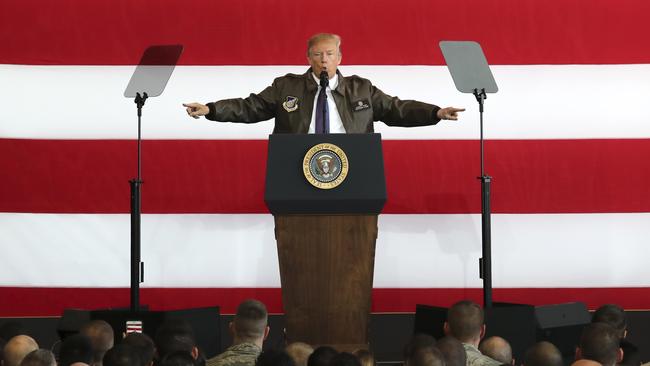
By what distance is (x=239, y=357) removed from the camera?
3658 mm

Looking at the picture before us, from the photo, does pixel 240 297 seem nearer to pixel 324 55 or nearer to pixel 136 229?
pixel 136 229

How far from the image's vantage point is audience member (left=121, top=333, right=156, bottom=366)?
3.30 meters

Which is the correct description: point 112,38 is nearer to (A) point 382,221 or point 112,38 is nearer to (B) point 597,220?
(A) point 382,221

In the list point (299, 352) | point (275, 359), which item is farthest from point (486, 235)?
point (275, 359)

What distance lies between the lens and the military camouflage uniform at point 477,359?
11.9ft

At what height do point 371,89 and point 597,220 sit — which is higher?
point 371,89

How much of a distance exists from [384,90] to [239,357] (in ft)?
8.29

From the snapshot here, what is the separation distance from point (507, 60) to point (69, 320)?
2530 millimetres

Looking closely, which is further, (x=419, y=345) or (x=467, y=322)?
(x=467, y=322)

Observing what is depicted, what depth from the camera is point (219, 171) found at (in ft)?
19.3

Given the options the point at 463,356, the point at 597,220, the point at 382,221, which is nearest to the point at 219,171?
the point at 382,221

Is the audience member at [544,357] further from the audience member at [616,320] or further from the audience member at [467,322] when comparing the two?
the audience member at [616,320]

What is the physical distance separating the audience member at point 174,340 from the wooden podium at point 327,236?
73 centimetres

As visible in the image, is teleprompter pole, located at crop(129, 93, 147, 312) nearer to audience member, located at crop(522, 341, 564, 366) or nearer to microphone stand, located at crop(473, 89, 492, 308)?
microphone stand, located at crop(473, 89, 492, 308)
